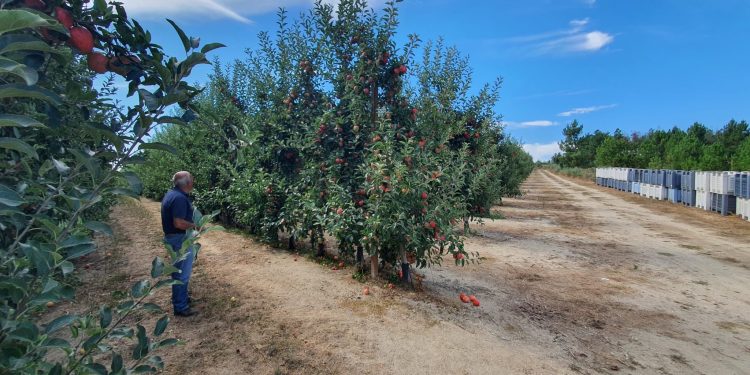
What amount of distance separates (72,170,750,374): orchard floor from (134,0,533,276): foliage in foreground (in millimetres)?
721

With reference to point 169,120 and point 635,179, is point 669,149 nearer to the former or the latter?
point 635,179

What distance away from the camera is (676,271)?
A: 766 centimetres

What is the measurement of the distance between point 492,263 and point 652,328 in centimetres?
310

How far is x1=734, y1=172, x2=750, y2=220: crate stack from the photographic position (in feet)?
47.6

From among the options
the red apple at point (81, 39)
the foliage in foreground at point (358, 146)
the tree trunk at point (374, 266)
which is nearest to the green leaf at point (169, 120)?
the red apple at point (81, 39)

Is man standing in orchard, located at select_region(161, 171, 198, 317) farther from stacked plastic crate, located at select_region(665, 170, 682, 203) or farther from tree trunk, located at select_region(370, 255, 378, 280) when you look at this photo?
stacked plastic crate, located at select_region(665, 170, 682, 203)

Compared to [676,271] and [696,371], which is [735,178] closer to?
[676,271]

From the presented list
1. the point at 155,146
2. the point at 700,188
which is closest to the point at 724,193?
the point at 700,188

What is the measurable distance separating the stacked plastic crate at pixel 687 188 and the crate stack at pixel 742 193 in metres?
4.00

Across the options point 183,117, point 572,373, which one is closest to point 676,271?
point 572,373

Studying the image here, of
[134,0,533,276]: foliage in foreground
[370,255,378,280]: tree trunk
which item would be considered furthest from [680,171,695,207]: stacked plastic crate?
[370,255,378,280]: tree trunk

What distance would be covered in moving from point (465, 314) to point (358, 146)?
2872 millimetres

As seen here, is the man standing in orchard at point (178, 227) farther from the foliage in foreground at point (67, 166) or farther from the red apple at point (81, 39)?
the red apple at point (81, 39)

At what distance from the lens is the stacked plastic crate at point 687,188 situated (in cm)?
1925
